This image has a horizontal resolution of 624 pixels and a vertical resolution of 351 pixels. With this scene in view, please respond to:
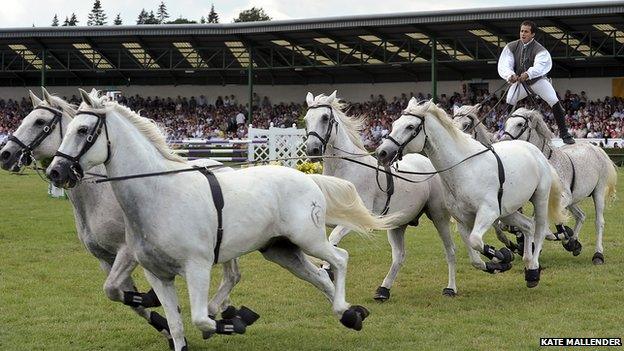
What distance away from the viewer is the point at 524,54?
1095cm

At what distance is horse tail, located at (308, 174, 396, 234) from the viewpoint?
7555mm

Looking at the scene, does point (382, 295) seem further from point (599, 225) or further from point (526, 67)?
point (599, 225)

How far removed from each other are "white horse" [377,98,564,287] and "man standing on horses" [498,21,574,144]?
5.15 feet

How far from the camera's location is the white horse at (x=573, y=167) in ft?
37.9

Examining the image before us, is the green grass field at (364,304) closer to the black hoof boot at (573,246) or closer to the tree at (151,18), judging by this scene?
the black hoof boot at (573,246)

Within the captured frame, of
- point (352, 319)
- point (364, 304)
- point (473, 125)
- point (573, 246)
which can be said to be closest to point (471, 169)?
point (364, 304)

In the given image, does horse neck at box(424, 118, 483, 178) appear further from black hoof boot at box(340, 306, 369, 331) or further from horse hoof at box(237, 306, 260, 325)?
horse hoof at box(237, 306, 260, 325)

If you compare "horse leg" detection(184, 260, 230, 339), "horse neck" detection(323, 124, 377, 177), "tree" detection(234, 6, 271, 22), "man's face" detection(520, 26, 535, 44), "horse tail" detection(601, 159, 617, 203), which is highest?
"tree" detection(234, 6, 271, 22)

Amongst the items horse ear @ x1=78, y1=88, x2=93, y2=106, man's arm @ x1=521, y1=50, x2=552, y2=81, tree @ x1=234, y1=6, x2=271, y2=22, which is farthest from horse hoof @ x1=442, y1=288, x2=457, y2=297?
tree @ x1=234, y1=6, x2=271, y2=22

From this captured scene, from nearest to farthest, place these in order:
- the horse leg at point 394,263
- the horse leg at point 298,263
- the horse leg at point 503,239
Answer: the horse leg at point 298,263, the horse leg at point 394,263, the horse leg at point 503,239

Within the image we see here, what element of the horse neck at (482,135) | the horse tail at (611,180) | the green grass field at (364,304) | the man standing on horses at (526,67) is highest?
the man standing on horses at (526,67)

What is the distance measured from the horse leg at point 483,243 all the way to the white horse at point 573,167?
96.1 inches

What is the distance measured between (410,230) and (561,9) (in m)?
16.4

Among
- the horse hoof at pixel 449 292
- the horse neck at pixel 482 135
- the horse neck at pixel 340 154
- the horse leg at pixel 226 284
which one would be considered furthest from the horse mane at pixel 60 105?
the horse neck at pixel 482 135
